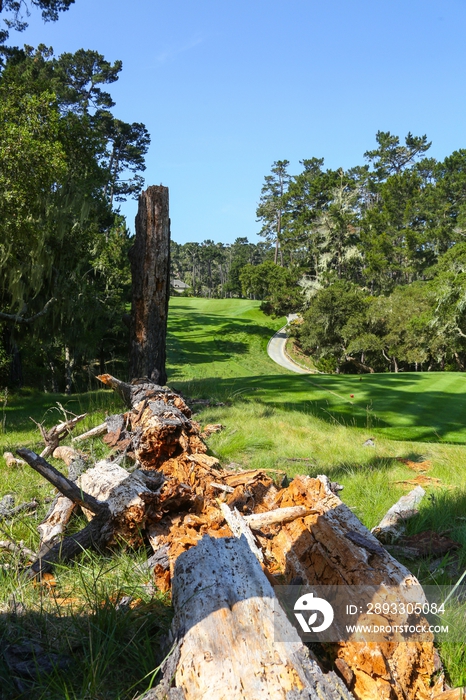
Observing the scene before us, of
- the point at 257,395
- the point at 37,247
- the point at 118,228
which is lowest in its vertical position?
the point at 257,395

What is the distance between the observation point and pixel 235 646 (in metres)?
1.80

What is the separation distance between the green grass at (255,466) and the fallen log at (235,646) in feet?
0.54

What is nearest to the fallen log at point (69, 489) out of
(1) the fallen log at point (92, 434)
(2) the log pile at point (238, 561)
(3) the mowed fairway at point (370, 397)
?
(2) the log pile at point (238, 561)

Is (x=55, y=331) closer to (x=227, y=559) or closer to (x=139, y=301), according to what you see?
(x=139, y=301)

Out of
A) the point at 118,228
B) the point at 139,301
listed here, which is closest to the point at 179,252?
the point at 118,228

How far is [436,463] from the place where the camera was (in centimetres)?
584

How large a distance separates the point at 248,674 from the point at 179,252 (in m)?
117

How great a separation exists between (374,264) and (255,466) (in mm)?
47285

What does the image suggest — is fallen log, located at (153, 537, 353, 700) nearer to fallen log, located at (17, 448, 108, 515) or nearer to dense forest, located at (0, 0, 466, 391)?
fallen log, located at (17, 448, 108, 515)

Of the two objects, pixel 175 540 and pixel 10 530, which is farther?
pixel 10 530

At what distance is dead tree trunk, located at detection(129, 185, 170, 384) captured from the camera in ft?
25.4

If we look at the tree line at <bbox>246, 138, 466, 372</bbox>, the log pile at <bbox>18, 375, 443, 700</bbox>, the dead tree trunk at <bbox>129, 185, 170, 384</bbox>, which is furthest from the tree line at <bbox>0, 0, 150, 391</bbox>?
the tree line at <bbox>246, 138, 466, 372</bbox>

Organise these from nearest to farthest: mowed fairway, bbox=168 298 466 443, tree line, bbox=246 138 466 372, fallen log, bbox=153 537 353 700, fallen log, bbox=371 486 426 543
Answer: fallen log, bbox=153 537 353 700 → fallen log, bbox=371 486 426 543 → mowed fairway, bbox=168 298 466 443 → tree line, bbox=246 138 466 372

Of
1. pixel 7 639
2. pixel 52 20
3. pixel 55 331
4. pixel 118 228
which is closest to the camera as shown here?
pixel 7 639
